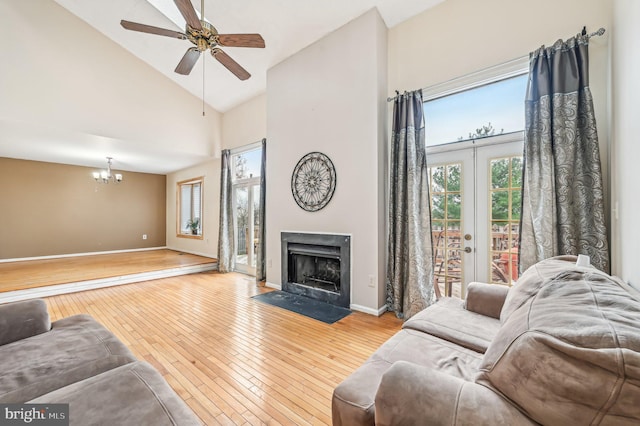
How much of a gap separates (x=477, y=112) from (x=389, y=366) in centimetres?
280

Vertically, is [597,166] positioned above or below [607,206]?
above

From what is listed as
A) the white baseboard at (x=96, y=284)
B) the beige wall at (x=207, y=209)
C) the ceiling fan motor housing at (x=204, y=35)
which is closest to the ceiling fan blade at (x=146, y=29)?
the ceiling fan motor housing at (x=204, y=35)

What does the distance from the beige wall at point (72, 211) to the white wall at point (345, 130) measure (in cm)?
612

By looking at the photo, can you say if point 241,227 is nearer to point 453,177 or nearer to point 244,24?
point 244,24

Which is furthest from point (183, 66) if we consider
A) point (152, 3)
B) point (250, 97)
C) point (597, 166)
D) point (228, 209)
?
point (597, 166)

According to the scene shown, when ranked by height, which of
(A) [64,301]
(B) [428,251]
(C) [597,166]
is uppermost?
(C) [597,166]

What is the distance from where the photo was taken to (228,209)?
5715 millimetres

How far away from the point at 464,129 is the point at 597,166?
1193 millimetres

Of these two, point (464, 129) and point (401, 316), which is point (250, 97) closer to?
point (464, 129)

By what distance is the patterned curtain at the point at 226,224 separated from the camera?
Result: 569 cm

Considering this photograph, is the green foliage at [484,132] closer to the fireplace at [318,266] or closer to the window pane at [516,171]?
the window pane at [516,171]

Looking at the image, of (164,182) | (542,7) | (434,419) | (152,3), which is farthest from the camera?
(164,182)

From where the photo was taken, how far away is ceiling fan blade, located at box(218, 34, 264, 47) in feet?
8.43

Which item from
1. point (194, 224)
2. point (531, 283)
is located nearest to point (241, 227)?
point (194, 224)
